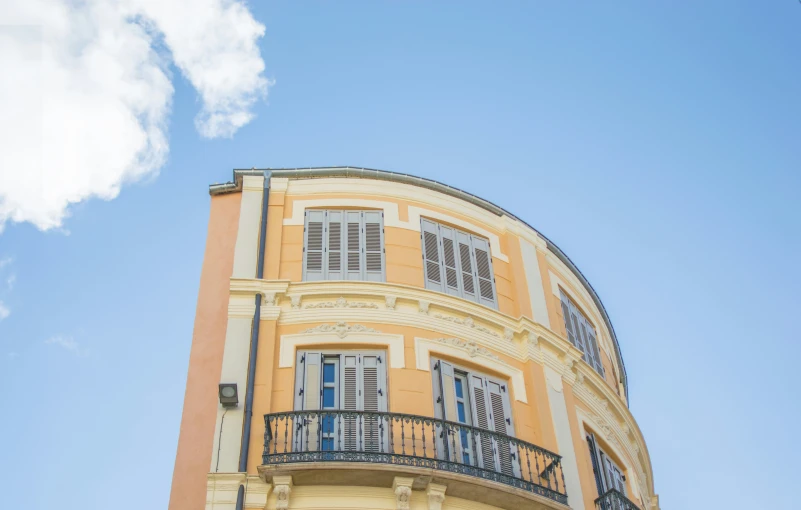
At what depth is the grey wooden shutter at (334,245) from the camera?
1891 cm

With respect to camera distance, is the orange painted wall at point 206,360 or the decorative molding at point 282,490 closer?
the decorative molding at point 282,490

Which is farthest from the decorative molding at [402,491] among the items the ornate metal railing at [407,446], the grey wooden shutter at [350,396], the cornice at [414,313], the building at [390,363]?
the cornice at [414,313]

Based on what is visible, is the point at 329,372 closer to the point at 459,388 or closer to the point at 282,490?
the point at 459,388

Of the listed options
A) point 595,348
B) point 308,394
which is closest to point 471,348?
point 308,394

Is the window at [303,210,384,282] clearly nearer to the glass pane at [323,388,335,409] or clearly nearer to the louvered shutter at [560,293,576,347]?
the glass pane at [323,388,335,409]

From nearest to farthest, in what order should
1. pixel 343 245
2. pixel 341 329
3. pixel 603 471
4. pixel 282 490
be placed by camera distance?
pixel 282 490
pixel 341 329
pixel 603 471
pixel 343 245

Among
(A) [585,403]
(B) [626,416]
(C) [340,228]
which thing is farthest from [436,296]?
(B) [626,416]

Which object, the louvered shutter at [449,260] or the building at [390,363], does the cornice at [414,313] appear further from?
the louvered shutter at [449,260]

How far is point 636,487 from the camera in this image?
66.7 feet

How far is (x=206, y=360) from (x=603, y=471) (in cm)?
796

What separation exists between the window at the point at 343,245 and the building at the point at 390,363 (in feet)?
0.13

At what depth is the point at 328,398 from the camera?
16719 millimetres

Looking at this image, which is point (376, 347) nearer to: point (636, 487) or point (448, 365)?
point (448, 365)

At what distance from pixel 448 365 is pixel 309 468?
13.1 ft
